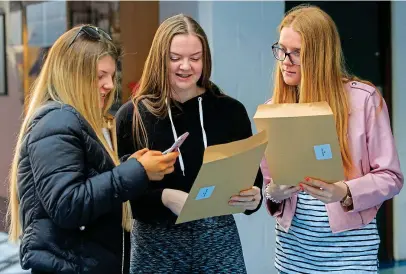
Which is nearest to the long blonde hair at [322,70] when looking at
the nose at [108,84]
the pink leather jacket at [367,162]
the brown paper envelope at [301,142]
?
the pink leather jacket at [367,162]

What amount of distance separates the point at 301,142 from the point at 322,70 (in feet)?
0.99

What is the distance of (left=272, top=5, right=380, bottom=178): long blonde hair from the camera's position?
6.30ft

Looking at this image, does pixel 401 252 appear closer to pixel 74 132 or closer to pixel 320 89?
pixel 320 89

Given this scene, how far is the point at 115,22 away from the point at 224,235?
1.96 m

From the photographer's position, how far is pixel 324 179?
1816 mm

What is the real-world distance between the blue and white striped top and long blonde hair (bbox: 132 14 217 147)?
0.55m

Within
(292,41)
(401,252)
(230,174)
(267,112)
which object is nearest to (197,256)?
(230,174)

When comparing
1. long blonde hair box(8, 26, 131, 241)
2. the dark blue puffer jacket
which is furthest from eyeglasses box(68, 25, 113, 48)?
the dark blue puffer jacket

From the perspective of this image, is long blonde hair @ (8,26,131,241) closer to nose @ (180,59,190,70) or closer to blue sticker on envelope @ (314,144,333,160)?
nose @ (180,59,190,70)

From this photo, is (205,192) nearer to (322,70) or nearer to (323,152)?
(323,152)

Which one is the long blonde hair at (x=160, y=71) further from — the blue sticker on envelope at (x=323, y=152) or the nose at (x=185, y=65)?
the blue sticker on envelope at (x=323, y=152)

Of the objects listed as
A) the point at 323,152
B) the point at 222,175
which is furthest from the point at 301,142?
the point at 222,175

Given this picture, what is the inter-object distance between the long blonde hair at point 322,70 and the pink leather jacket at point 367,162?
0.03m

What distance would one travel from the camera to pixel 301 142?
175 centimetres
